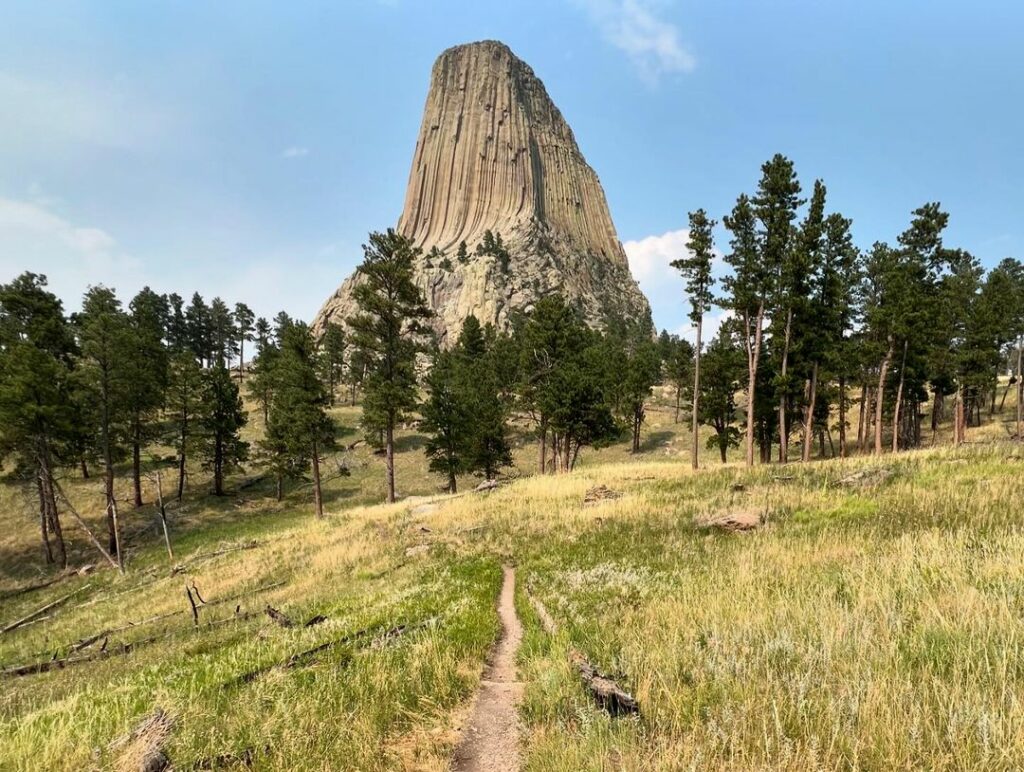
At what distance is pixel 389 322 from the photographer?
99.4 feet

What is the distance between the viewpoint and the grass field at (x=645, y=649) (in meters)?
3.45

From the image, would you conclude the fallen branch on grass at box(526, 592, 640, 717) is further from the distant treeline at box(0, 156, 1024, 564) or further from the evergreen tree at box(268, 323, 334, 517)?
the evergreen tree at box(268, 323, 334, 517)

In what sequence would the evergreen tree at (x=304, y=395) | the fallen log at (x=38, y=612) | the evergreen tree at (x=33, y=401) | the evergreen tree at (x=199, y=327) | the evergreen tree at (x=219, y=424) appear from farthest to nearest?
the evergreen tree at (x=199, y=327) < the evergreen tree at (x=219, y=424) < the evergreen tree at (x=304, y=395) < the evergreen tree at (x=33, y=401) < the fallen log at (x=38, y=612)

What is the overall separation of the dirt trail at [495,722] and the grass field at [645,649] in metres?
0.18

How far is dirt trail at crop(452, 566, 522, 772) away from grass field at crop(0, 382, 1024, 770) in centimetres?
18

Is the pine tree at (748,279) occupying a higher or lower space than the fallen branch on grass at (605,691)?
higher

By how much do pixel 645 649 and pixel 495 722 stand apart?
6.03 feet

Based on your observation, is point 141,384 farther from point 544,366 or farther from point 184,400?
point 544,366

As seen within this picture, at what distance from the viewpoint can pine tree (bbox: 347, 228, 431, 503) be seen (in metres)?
29.8

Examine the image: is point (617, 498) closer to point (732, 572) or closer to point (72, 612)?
point (732, 572)

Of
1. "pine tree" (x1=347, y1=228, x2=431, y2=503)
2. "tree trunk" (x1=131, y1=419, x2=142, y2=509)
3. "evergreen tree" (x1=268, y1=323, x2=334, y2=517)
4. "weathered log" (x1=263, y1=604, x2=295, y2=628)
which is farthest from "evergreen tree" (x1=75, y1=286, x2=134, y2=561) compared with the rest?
"weathered log" (x1=263, y1=604, x2=295, y2=628)

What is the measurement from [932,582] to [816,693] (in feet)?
11.6

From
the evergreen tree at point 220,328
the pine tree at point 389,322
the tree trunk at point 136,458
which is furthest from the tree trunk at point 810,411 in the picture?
the evergreen tree at point 220,328

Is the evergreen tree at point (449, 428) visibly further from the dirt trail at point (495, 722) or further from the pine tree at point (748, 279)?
the dirt trail at point (495, 722)
